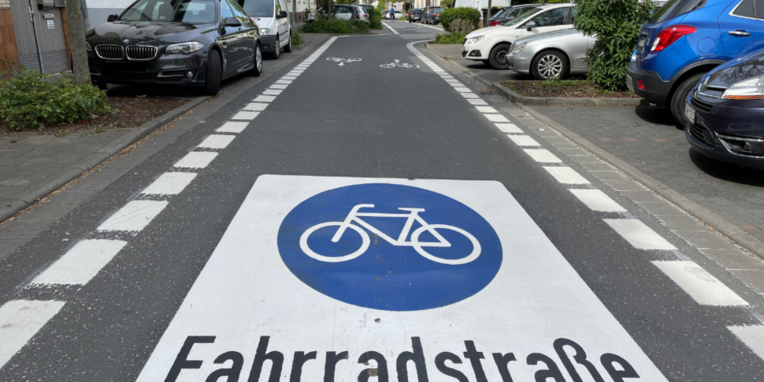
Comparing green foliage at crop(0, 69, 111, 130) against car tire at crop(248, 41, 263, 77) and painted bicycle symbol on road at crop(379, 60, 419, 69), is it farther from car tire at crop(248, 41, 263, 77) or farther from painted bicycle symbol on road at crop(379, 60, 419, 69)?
painted bicycle symbol on road at crop(379, 60, 419, 69)

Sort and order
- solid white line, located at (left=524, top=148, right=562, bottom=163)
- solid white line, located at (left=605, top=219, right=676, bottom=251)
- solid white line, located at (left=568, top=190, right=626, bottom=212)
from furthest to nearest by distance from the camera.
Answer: solid white line, located at (left=524, top=148, right=562, bottom=163), solid white line, located at (left=568, top=190, right=626, bottom=212), solid white line, located at (left=605, top=219, right=676, bottom=251)

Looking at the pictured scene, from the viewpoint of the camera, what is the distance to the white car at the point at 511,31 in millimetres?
14953

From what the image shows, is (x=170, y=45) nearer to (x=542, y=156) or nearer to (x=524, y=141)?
(x=524, y=141)

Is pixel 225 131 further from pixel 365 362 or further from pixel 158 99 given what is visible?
pixel 365 362

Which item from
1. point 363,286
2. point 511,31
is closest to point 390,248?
point 363,286

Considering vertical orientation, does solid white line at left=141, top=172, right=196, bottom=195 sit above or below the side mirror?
below

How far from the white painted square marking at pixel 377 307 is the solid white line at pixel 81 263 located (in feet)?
2.26

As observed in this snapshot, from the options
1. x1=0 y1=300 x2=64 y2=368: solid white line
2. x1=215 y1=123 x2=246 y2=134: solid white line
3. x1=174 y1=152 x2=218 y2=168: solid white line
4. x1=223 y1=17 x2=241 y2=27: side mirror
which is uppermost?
x1=223 y1=17 x2=241 y2=27: side mirror

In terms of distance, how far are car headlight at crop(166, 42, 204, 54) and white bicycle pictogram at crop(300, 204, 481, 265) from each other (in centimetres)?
620

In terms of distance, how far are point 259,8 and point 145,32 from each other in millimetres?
9462

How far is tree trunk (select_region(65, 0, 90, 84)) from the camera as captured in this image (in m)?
8.32

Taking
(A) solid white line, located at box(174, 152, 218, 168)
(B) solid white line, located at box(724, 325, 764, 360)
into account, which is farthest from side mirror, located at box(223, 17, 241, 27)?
(B) solid white line, located at box(724, 325, 764, 360)

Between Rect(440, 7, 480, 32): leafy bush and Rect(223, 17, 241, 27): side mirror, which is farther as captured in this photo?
Rect(440, 7, 480, 32): leafy bush

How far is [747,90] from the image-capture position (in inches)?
216
